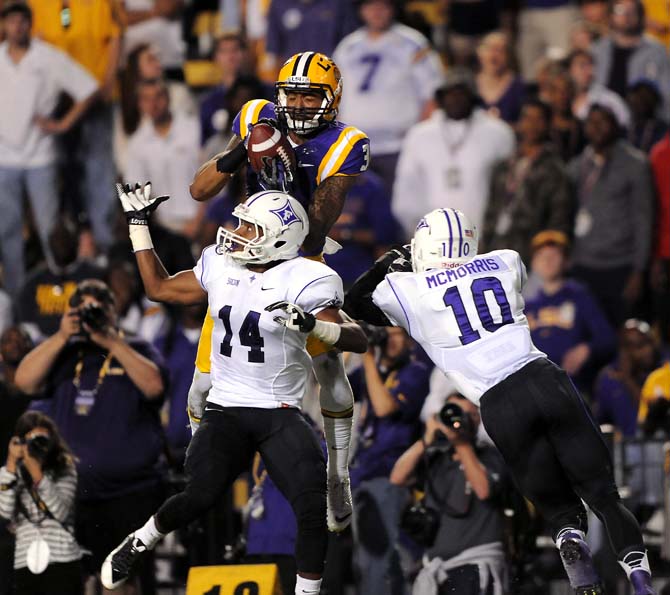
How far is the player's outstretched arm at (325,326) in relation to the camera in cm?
650

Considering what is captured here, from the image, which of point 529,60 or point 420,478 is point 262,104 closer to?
point 420,478

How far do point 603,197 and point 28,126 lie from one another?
424 centimetres

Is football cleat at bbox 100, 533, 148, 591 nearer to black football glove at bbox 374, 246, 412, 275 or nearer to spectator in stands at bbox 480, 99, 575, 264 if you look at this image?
black football glove at bbox 374, 246, 412, 275

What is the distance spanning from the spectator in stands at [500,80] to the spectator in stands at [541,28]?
104cm

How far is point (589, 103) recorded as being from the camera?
11.9 metres

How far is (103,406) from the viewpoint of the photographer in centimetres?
849

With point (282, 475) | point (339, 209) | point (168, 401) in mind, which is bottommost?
point (168, 401)

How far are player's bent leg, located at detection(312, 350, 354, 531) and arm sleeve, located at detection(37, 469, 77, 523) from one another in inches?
57.3

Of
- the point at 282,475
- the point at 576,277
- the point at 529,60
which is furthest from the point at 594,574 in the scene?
the point at 529,60

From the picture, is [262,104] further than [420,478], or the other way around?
[420,478]

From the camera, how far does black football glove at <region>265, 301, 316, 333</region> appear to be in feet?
21.3

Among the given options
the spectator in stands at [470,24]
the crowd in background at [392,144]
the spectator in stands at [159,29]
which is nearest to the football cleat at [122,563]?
the crowd in background at [392,144]

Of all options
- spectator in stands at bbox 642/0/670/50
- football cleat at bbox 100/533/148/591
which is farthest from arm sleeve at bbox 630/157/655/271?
football cleat at bbox 100/533/148/591

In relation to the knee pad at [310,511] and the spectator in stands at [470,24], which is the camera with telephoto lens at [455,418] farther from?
the spectator in stands at [470,24]
